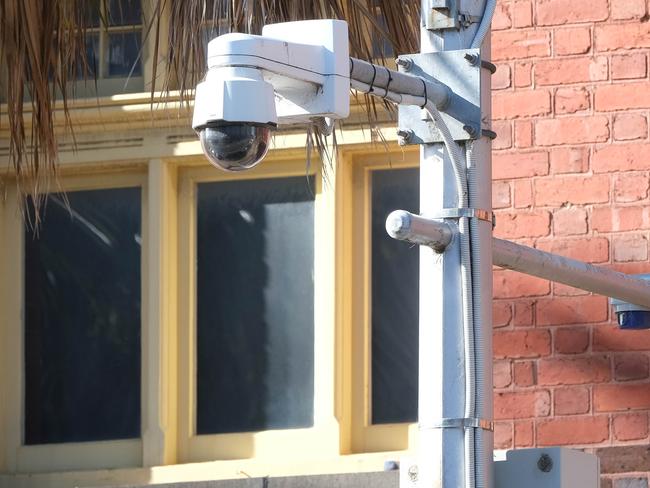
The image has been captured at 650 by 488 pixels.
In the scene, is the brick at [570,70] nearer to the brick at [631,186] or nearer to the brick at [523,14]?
the brick at [523,14]

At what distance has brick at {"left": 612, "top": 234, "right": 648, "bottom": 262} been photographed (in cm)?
616

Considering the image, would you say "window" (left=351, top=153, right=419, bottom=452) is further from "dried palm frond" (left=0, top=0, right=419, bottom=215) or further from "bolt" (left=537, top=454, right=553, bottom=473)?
"bolt" (left=537, top=454, right=553, bottom=473)

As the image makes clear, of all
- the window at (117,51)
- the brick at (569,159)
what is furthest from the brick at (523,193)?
the window at (117,51)

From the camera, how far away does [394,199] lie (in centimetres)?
711

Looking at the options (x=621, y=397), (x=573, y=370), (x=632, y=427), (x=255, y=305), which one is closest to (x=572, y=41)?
(x=573, y=370)

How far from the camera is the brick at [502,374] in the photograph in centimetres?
622

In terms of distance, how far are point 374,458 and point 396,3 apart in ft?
6.11

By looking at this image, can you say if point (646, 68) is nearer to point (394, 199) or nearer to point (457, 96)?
point (394, 199)

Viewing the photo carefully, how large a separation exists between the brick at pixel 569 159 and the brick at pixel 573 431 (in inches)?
35.4

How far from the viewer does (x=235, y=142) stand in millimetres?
3883

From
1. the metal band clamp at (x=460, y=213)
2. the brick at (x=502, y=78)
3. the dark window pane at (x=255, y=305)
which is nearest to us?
the metal band clamp at (x=460, y=213)

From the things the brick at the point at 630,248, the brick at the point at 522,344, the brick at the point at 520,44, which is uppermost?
the brick at the point at 520,44

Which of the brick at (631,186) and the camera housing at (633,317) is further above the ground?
the brick at (631,186)

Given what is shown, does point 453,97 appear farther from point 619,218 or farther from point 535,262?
point 619,218
